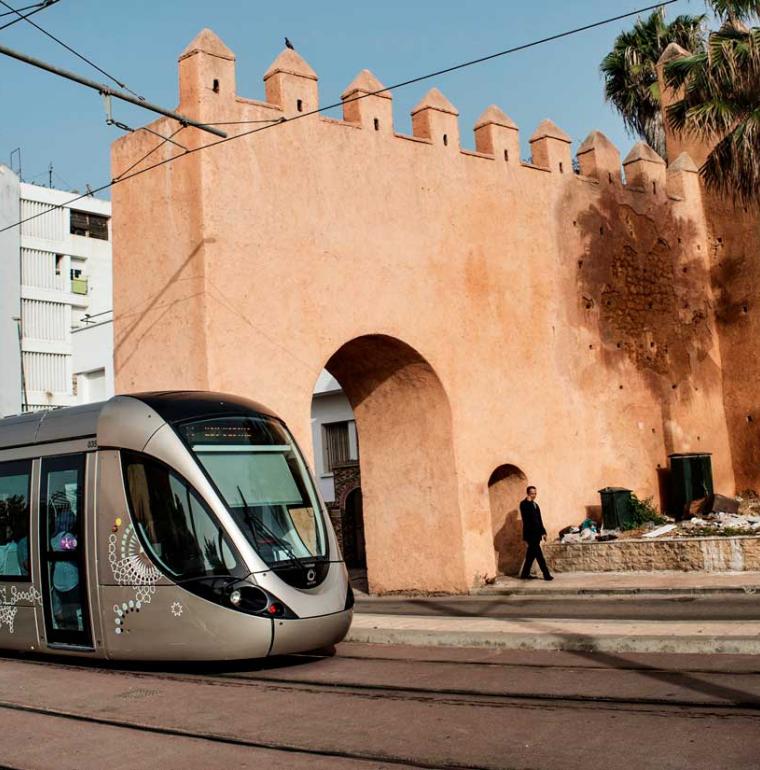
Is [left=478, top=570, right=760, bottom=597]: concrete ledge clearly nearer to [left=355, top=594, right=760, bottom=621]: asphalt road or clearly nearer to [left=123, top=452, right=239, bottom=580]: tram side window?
[left=355, top=594, right=760, bottom=621]: asphalt road

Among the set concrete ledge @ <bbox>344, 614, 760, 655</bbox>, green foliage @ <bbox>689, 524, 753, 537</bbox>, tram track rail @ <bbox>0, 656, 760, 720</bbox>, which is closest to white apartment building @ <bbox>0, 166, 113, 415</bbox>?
green foliage @ <bbox>689, 524, 753, 537</bbox>

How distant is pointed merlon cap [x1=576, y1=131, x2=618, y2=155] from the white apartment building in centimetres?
2748

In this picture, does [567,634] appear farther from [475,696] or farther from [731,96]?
[731,96]

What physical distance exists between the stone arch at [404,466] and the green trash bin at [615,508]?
351 centimetres

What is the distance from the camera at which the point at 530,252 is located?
1994cm

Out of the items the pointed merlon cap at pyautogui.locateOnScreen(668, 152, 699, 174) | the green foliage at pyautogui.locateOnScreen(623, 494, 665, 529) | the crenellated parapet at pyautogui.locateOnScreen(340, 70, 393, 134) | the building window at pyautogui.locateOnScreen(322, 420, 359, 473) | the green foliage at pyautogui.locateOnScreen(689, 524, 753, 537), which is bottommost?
the green foliage at pyautogui.locateOnScreen(689, 524, 753, 537)

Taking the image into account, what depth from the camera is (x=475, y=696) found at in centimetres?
796

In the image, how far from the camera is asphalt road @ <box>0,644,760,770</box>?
620 centimetres

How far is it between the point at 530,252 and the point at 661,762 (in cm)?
1498

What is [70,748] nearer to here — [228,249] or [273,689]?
[273,689]

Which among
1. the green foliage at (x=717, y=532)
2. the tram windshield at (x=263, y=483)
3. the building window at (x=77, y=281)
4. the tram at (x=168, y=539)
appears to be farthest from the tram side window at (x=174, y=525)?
the building window at (x=77, y=281)

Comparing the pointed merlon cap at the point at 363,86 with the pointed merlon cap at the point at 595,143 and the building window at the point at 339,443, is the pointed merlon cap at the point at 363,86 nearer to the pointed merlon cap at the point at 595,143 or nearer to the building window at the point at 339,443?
the pointed merlon cap at the point at 595,143

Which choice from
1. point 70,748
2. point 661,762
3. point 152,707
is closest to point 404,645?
point 152,707

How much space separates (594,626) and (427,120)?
1059 cm
